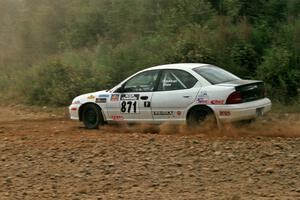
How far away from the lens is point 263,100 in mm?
11828

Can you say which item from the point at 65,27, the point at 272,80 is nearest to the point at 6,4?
the point at 65,27

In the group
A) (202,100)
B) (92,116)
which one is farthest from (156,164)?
(92,116)

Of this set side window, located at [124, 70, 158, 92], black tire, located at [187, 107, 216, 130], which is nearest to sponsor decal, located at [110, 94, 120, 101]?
side window, located at [124, 70, 158, 92]

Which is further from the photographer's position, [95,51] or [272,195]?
[95,51]

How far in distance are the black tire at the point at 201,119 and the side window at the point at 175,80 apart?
55 cm

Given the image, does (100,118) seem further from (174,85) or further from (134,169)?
(134,169)

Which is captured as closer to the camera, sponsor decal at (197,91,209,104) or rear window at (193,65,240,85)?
sponsor decal at (197,91,209,104)

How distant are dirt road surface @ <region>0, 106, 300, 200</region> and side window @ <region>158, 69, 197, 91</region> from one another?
841 millimetres

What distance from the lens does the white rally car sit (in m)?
11.3

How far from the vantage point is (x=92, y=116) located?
1333cm

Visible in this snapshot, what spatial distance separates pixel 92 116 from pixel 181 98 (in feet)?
8.27

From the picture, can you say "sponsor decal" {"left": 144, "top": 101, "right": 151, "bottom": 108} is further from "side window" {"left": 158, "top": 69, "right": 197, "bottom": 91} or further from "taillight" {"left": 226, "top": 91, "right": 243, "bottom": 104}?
"taillight" {"left": 226, "top": 91, "right": 243, "bottom": 104}

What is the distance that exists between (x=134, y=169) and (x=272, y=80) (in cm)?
851

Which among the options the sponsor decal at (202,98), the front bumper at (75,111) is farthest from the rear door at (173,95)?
the front bumper at (75,111)
